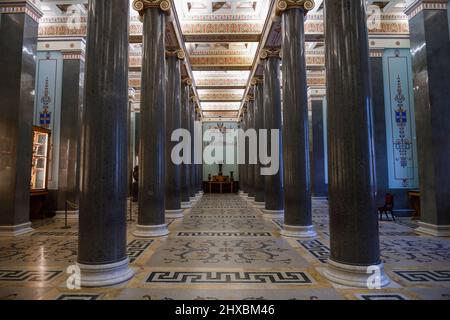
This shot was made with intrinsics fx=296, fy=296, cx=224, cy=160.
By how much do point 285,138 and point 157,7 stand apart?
446cm

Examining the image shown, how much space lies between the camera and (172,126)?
9.98 m

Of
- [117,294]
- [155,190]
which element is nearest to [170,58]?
[155,190]

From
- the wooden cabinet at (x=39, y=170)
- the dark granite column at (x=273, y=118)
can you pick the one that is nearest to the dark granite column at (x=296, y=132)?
the dark granite column at (x=273, y=118)

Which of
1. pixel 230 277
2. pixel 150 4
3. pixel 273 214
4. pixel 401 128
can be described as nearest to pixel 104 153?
pixel 230 277

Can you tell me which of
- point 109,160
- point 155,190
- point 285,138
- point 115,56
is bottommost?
point 155,190

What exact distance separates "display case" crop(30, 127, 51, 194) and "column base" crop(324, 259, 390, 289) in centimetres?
894

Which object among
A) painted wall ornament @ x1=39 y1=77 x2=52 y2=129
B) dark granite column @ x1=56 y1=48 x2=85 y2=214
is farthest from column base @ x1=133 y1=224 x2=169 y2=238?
painted wall ornament @ x1=39 y1=77 x2=52 y2=129

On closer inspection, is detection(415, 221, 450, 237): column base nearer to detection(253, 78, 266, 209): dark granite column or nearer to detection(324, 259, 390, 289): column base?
detection(324, 259, 390, 289): column base

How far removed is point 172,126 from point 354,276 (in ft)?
25.2

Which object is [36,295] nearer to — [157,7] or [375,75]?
[157,7]

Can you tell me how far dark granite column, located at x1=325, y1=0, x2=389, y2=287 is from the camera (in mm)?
3570

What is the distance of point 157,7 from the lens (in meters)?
7.23

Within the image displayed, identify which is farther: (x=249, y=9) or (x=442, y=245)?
(x=249, y=9)

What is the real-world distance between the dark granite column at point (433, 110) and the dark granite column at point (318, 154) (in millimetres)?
8186
